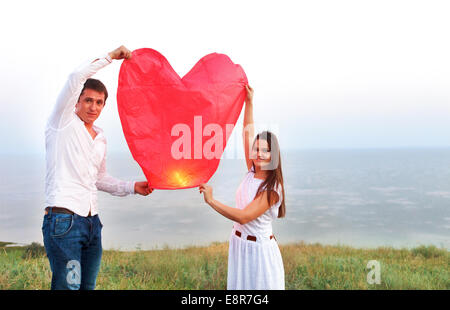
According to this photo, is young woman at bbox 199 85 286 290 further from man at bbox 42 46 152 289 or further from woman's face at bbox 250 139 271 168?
man at bbox 42 46 152 289

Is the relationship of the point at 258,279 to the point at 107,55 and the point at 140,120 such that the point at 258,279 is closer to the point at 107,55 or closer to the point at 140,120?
the point at 140,120

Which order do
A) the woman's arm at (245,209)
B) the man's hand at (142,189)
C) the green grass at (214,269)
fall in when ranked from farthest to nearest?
the green grass at (214,269) < the man's hand at (142,189) < the woman's arm at (245,209)

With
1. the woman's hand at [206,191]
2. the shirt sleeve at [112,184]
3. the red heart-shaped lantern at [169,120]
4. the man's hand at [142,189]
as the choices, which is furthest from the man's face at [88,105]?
the woman's hand at [206,191]

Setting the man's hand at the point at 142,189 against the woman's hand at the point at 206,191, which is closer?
the woman's hand at the point at 206,191

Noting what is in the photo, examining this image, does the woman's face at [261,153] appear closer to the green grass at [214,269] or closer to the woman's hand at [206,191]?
the woman's hand at [206,191]

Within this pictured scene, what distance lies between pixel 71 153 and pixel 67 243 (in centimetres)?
67

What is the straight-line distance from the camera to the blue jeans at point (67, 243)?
8.51 ft

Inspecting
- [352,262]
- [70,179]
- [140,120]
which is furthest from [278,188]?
[352,262]

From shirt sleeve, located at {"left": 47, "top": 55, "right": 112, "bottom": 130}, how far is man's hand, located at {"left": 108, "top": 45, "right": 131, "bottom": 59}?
4.0 inches

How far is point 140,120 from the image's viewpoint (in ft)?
10.00

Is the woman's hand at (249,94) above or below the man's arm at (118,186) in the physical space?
above

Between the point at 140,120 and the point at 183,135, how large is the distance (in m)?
0.39

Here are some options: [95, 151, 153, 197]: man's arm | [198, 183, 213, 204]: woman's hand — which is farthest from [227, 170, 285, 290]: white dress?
[95, 151, 153, 197]: man's arm

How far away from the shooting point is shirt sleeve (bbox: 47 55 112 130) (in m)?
2.54
